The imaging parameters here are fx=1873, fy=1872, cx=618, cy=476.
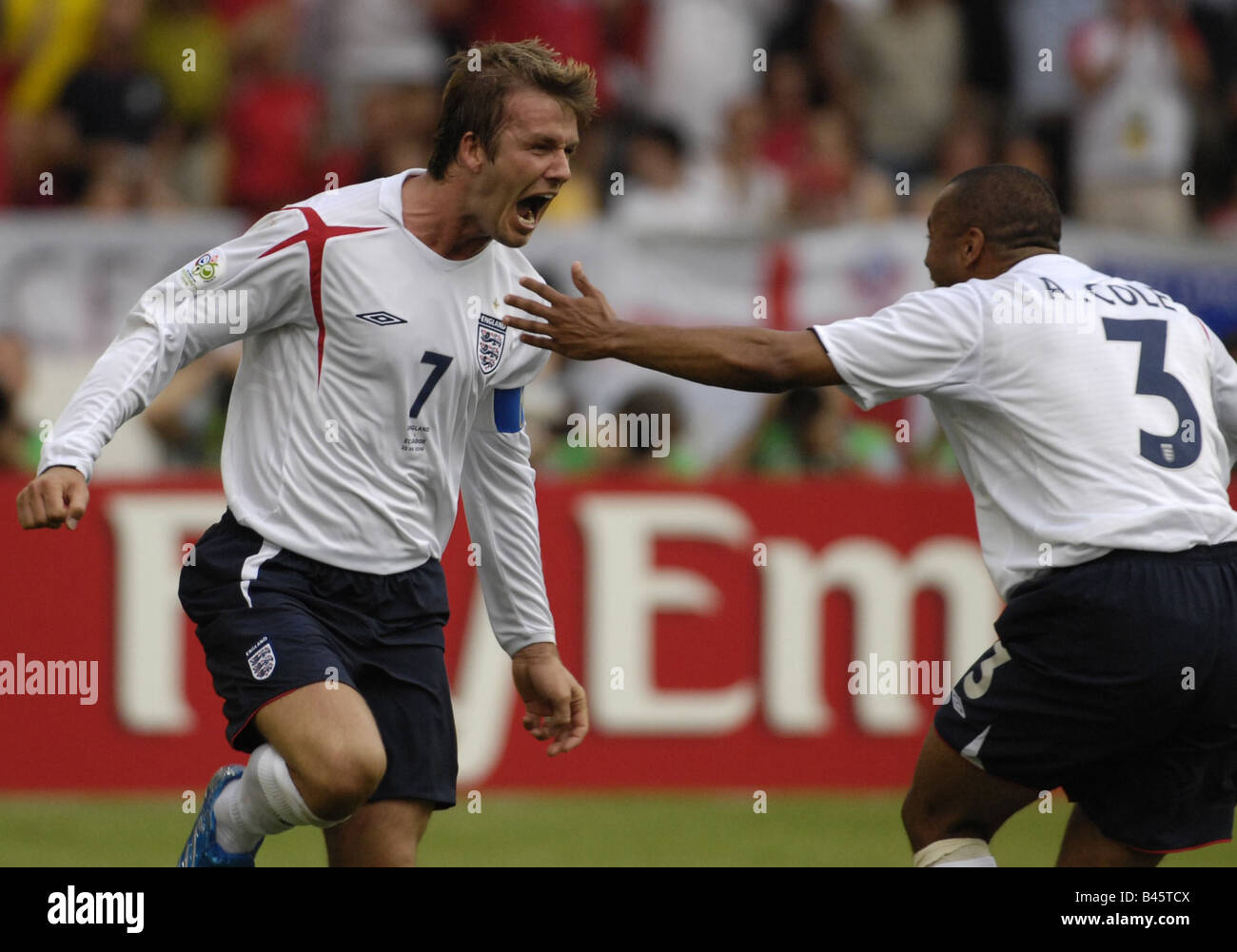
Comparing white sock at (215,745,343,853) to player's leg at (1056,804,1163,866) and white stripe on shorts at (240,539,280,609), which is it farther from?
player's leg at (1056,804,1163,866)

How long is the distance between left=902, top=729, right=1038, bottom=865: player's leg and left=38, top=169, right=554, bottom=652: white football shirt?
1.47 metres

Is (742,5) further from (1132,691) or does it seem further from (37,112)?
(1132,691)

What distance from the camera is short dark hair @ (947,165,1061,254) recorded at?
16.4 ft

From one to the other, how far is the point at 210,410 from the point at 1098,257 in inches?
190

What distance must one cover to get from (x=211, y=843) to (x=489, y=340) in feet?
4.96

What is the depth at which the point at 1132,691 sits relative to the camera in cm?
466

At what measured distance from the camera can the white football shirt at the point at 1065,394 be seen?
472 cm

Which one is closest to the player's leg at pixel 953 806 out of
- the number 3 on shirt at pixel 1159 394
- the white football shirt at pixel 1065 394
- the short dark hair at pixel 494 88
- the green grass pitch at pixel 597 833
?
the white football shirt at pixel 1065 394

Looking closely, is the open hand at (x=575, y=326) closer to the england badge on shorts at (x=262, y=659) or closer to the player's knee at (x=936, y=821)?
the england badge on shorts at (x=262, y=659)

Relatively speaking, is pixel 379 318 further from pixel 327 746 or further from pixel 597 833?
pixel 597 833

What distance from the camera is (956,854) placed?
4961 mm

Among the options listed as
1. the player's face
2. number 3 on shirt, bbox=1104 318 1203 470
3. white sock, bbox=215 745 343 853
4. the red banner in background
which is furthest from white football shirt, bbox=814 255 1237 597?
the red banner in background

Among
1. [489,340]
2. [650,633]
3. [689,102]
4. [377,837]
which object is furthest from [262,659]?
[689,102]

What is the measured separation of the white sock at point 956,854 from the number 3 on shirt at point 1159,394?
3.70ft
